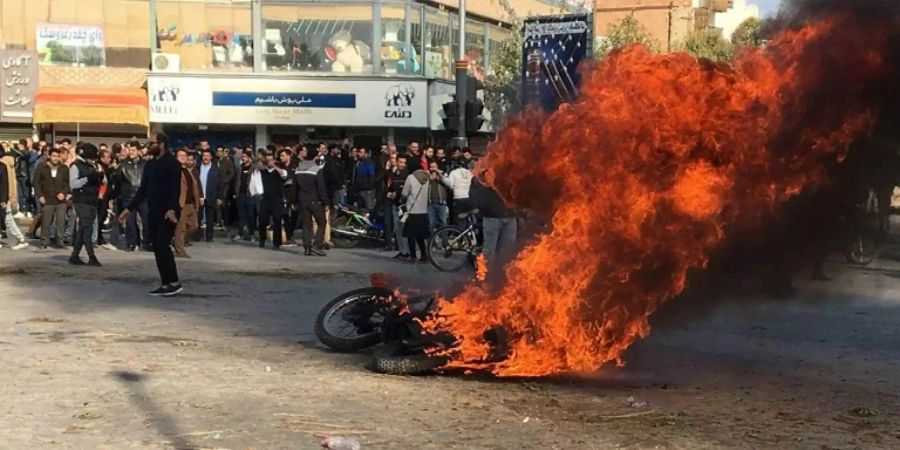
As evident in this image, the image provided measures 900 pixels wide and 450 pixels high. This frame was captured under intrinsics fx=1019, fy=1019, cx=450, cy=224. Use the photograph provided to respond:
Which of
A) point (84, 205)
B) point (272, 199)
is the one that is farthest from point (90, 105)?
point (84, 205)

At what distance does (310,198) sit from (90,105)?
18.0 metres

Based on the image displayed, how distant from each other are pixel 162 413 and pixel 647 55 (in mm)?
4001

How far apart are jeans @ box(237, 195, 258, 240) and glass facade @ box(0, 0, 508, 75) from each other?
14489mm

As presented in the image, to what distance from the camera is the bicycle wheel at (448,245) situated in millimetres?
15969

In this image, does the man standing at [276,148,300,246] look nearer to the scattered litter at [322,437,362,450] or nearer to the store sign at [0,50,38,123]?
the scattered litter at [322,437,362,450]

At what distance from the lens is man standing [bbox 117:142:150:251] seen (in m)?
17.7

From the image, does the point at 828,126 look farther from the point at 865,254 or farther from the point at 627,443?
the point at 627,443

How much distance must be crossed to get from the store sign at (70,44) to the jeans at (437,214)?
20.3m

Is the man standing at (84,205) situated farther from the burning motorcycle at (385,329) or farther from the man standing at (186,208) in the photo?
the burning motorcycle at (385,329)

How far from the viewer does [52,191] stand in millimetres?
16719

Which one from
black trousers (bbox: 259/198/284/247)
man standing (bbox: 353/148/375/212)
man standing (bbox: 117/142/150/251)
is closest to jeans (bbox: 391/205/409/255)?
black trousers (bbox: 259/198/284/247)

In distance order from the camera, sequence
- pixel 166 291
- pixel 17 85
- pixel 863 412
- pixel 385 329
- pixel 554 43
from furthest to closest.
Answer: pixel 17 85, pixel 554 43, pixel 166 291, pixel 385 329, pixel 863 412

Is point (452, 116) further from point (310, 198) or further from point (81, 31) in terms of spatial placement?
point (81, 31)

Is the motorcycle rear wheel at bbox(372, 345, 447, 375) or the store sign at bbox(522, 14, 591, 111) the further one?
the store sign at bbox(522, 14, 591, 111)
